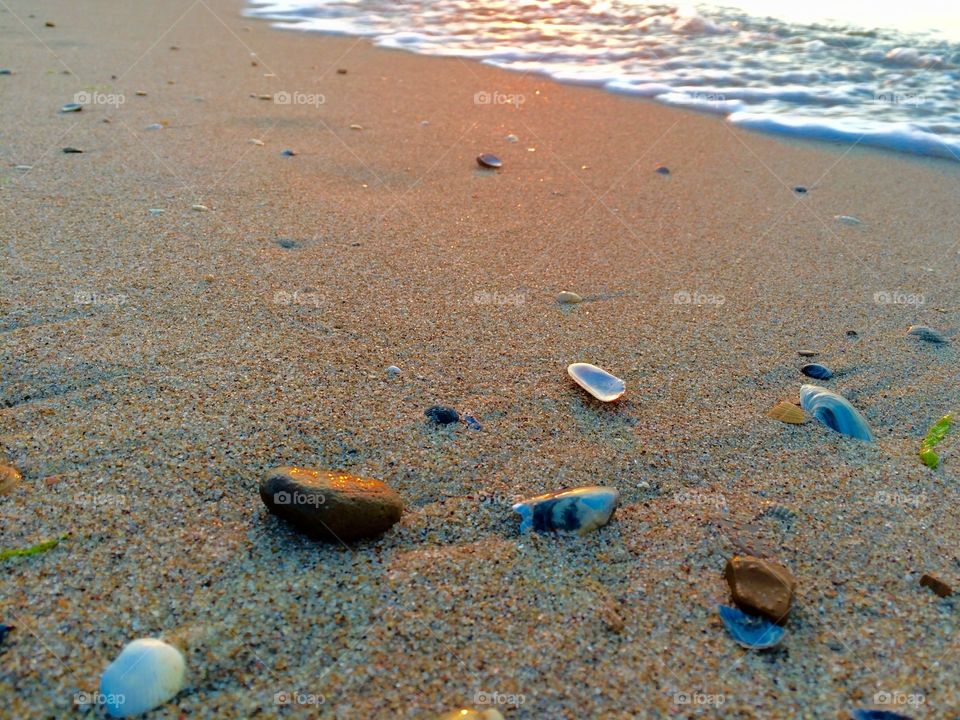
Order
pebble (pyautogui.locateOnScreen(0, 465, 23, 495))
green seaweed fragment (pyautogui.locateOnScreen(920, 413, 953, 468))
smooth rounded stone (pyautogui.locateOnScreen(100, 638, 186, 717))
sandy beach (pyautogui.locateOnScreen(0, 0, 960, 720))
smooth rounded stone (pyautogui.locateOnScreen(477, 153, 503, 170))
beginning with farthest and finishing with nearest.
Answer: smooth rounded stone (pyautogui.locateOnScreen(477, 153, 503, 170)) < green seaweed fragment (pyautogui.locateOnScreen(920, 413, 953, 468)) < pebble (pyautogui.locateOnScreen(0, 465, 23, 495)) < sandy beach (pyautogui.locateOnScreen(0, 0, 960, 720)) < smooth rounded stone (pyautogui.locateOnScreen(100, 638, 186, 717))

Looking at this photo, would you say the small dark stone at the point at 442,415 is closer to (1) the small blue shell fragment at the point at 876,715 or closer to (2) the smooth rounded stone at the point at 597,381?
(2) the smooth rounded stone at the point at 597,381

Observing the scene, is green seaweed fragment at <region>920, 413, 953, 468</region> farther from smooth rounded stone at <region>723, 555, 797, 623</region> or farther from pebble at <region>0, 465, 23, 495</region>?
pebble at <region>0, 465, 23, 495</region>

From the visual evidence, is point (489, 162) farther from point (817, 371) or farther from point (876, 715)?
point (876, 715)

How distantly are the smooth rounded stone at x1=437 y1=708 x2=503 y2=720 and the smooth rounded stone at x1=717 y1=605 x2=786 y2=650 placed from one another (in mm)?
422

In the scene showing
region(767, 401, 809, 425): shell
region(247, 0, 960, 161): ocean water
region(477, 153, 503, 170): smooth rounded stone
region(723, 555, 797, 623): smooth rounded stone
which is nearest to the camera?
region(723, 555, 797, 623): smooth rounded stone

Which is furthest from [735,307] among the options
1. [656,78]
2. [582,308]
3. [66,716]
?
[656,78]

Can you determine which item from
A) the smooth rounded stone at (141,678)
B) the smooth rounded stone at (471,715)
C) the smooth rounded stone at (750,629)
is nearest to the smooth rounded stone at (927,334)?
the smooth rounded stone at (750,629)

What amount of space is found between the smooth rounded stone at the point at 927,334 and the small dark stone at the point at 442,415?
1.53m

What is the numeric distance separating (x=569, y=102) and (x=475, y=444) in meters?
3.90

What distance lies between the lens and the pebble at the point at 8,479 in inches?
55.1

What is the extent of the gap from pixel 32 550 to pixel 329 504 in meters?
0.50

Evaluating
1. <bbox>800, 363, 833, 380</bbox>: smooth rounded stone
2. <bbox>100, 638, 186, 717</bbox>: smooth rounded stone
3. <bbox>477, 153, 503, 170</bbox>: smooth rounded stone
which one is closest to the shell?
<bbox>800, 363, 833, 380</bbox>: smooth rounded stone

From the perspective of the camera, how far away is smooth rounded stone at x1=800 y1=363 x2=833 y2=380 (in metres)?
2.08

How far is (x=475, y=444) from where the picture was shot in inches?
66.7
